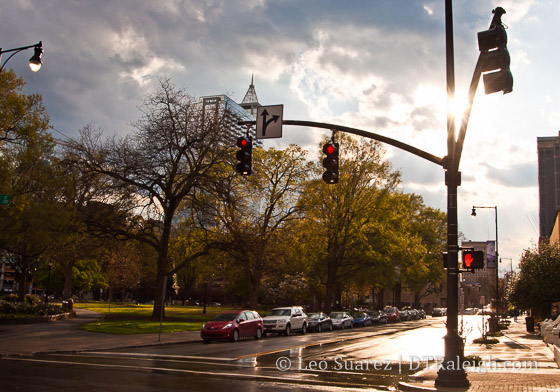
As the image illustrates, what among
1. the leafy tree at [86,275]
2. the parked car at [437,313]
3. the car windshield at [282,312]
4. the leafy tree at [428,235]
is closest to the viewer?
the car windshield at [282,312]

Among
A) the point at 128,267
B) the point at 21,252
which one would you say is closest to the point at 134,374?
the point at 21,252

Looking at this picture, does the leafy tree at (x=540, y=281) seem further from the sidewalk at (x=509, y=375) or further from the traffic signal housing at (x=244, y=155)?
the traffic signal housing at (x=244, y=155)

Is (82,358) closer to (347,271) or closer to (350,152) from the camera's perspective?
(350,152)

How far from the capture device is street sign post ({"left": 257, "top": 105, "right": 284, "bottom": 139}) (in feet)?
44.4

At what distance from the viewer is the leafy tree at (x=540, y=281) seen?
1389 inches

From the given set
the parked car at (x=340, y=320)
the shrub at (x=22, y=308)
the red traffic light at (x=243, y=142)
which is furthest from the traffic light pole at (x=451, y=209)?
the parked car at (x=340, y=320)

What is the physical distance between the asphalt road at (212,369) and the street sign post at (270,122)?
20.7ft

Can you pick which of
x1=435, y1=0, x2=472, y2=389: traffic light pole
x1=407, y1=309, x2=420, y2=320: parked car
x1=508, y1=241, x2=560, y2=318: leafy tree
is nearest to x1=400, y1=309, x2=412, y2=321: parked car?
x1=407, y1=309, x2=420, y2=320: parked car

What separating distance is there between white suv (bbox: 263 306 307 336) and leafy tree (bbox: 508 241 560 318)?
16.7 m

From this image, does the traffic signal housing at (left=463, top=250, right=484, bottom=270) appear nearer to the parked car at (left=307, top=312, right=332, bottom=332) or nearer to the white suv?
the white suv

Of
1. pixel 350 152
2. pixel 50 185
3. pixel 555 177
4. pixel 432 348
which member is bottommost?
pixel 432 348

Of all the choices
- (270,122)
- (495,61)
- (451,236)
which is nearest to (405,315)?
(451,236)

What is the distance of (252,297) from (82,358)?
26303mm

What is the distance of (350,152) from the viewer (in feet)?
154
